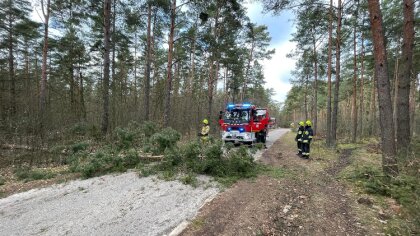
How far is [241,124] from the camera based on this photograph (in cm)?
1359

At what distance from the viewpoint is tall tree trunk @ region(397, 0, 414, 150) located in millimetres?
8422

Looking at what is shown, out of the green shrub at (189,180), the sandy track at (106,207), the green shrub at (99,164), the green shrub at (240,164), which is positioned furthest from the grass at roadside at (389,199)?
the green shrub at (99,164)

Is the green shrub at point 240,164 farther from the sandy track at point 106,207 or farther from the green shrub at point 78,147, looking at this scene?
the green shrub at point 78,147

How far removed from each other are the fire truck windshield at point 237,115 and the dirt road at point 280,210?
22.1 feet

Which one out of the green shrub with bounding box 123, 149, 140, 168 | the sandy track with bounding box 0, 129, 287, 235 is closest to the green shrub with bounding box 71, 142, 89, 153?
the green shrub with bounding box 123, 149, 140, 168

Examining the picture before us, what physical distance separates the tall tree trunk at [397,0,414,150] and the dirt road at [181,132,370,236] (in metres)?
3.80

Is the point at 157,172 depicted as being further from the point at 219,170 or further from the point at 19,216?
the point at 19,216

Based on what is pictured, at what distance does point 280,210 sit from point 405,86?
7065 mm

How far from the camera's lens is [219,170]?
7320 mm

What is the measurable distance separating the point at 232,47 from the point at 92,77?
41.9 ft

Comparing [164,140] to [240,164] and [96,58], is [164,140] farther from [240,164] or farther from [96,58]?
[96,58]

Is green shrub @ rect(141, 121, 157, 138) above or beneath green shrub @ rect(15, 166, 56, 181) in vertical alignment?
above

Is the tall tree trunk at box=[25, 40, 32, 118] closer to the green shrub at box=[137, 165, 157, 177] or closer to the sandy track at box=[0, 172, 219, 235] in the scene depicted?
the sandy track at box=[0, 172, 219, 235]

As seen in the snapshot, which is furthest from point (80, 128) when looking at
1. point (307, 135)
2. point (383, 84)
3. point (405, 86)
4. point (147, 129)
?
point (405, 86)
